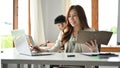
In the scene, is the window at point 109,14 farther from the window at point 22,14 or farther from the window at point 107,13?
the window at point 22,14

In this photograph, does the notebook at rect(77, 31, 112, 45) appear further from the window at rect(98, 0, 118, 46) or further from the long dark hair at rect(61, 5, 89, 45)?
the window at rect(98, 0, 118, 46)

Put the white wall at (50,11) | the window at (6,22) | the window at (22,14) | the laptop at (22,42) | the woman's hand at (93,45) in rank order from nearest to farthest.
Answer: the laptop at (22,42), the woman's hand at (93,45), the window at (6,22), the window at (22,14), the white wall at (50,11)

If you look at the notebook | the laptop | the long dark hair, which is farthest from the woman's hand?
the laptop

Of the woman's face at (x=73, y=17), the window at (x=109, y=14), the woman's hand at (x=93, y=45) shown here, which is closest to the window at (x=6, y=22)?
the window at (x=109, y=14)

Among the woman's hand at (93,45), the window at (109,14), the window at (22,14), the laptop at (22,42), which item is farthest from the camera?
the window at (109,14)

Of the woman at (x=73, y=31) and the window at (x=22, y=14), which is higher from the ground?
the window at (x=22, y=14)

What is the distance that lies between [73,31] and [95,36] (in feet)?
2.08

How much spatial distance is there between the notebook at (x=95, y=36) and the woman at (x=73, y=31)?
1.06 feet

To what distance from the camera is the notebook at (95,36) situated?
7.12 ft

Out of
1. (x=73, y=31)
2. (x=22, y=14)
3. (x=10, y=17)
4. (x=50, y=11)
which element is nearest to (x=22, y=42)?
(x=73, y=31)

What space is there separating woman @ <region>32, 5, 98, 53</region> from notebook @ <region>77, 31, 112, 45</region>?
32 centimetres

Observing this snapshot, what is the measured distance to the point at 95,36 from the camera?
2.20 m

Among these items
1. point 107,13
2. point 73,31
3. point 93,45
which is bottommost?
point 93,45

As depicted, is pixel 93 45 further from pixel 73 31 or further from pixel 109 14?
pixel 109 14
